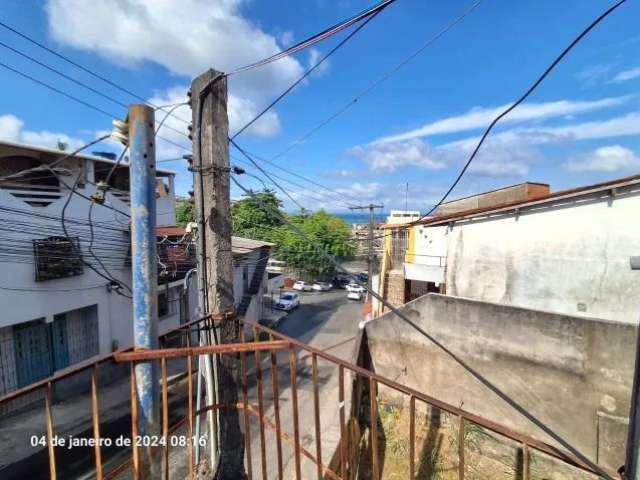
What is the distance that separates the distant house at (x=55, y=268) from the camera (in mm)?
9039

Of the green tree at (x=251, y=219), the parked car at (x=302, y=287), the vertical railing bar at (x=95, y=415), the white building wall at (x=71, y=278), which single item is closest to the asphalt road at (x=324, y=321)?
the parked car at (x=302, y=287)

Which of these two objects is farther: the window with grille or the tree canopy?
the tree canopy

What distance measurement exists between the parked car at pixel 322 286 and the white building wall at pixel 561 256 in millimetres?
23170

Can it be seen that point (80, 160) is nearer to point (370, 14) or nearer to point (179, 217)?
point (370, 14)

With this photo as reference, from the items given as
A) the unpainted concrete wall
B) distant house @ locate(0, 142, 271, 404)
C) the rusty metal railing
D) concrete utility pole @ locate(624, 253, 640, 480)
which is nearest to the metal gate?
distant house @ locate(0, 142, 271, 404)

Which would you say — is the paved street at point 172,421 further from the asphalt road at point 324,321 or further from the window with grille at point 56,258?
the window with grille at point 56,258

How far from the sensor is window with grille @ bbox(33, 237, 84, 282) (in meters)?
9.48

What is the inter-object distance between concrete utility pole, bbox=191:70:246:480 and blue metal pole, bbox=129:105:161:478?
3.62ft

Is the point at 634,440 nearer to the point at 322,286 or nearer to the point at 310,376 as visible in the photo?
the point at 310,376

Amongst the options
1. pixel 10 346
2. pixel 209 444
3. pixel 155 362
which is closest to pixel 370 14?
pixel 155 362

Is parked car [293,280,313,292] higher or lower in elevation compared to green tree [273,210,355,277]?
lower

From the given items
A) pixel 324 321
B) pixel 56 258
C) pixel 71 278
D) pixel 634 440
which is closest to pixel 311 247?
pixel 324 321

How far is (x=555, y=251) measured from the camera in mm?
7785

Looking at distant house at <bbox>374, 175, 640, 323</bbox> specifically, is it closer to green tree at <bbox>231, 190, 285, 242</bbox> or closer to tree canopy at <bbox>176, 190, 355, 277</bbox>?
tree canopy at <bbox>176, 190, 355, 277</bbox>
